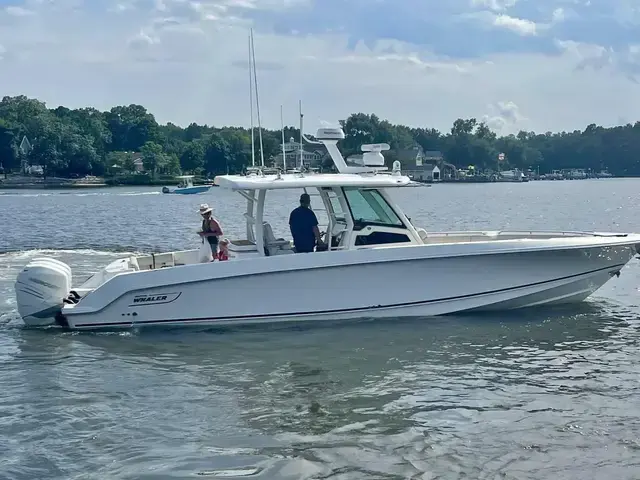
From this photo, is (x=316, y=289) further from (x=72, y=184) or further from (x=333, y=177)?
(x=72, y=184)

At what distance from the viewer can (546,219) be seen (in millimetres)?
45375

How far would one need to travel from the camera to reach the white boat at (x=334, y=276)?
12.1 m

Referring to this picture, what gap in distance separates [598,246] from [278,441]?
7095 millimetres

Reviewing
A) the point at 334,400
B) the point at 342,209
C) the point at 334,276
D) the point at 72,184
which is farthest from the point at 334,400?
the point at 72,184

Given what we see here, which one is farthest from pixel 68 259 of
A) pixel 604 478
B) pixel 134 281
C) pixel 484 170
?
pixel 484 170

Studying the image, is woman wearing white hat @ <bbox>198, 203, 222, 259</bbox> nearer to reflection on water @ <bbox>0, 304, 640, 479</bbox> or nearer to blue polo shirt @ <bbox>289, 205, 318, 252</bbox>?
blue polo shirt @ <bbox>289, 205, 318, 252</bbox>

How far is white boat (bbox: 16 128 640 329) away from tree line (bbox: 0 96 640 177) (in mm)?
68791

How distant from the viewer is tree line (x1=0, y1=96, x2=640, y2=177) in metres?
134

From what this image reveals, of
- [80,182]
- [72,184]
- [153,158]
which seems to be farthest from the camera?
[80,182]

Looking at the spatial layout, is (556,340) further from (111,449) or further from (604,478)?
(111,449)

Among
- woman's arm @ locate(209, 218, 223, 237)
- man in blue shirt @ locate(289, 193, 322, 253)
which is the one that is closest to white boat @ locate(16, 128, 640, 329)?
man in blue shirt @ locate(289, 193, 322, 253)

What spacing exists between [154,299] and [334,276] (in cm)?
264

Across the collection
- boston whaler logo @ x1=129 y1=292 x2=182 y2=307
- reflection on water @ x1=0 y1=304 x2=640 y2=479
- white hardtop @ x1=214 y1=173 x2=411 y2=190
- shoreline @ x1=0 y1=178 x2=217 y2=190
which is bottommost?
reflection on water @ x1=0 y1=304 x2=640 y2=479

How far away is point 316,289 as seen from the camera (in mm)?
12305
